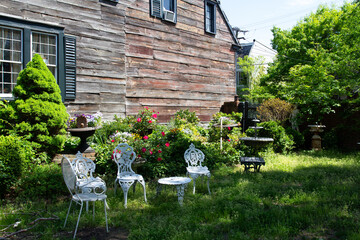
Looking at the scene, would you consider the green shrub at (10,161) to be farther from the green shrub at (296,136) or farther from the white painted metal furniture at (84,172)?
the green shrub at (296,136)

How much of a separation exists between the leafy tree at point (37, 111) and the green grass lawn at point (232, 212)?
1.65 metres

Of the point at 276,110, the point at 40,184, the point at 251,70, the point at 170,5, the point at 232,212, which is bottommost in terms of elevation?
the point at 232,212

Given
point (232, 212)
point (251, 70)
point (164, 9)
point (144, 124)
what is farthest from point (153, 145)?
point (251, 70)

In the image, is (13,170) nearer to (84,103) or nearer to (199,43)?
(84,103)

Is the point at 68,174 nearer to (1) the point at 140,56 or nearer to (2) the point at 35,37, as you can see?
(2) the point at 35,37

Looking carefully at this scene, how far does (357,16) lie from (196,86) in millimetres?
6761

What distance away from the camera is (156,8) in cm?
→ 1082

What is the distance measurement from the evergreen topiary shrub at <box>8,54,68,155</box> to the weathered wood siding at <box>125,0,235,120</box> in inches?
131

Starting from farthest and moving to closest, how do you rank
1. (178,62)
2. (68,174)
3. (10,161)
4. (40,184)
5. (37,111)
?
(178,62)
(37,111)
(40,184)
(10,161)
(68,174)

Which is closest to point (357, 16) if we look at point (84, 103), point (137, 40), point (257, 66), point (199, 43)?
point (199, 43)

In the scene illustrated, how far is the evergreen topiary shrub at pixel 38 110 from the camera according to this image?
6.32 meters

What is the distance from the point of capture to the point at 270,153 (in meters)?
10.6

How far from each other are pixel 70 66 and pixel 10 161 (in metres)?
3.53

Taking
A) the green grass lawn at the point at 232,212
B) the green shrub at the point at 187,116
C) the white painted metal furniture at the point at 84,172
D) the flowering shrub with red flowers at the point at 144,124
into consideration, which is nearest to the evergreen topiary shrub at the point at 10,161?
the green grass lawn at the point at 232,212
